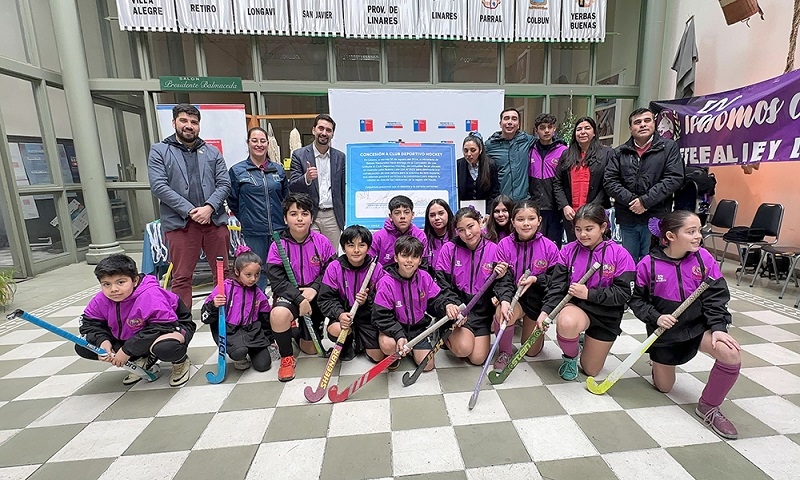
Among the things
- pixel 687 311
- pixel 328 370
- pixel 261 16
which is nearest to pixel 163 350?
pixel 328 370

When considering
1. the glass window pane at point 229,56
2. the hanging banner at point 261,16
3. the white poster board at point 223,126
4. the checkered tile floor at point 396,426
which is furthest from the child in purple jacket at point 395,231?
the glass window pane at point 229,56

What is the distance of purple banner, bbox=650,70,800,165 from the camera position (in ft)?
11.9

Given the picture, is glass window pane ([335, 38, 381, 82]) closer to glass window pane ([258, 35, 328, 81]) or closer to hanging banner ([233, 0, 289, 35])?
glass window pane ([258, 35, 328, 81])

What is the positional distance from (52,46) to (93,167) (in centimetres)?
193

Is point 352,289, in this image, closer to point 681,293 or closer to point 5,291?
point 681,293

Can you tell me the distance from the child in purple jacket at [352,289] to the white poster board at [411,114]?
3.38 metres

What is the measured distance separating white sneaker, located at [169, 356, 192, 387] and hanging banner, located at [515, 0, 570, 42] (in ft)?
20.7

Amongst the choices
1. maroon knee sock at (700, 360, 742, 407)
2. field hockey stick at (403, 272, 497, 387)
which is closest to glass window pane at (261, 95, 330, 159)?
field hockey stick at (403, 272, 497, 387)

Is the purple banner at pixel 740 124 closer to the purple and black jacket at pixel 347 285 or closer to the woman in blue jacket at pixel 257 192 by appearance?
the purple and black jacket at pixel 347 285

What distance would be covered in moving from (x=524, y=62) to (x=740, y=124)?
3384 millimetres

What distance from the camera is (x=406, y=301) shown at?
99.4 inches

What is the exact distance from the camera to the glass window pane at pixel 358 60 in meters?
6.23

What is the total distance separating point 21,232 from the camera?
16.5 ft

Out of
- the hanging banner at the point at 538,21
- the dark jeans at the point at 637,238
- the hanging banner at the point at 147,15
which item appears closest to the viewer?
the dark jeans at the point at 637,238
